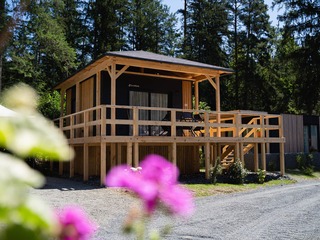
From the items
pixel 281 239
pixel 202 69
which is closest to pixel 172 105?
pixel 202 69

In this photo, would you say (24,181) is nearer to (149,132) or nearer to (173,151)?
(173,151)

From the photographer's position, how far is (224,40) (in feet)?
117

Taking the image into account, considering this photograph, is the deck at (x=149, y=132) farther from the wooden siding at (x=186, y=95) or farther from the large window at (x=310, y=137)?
the large window at (x=310, y=137)

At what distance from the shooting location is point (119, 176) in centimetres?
73

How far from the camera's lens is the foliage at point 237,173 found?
13.5 meters

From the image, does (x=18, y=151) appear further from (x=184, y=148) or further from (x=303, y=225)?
(x=184, y=148)

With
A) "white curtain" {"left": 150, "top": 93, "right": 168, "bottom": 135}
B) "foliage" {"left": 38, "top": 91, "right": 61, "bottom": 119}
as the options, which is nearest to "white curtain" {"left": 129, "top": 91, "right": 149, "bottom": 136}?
"white curtain" {"left": 150, "top": 93, "right": 168, "bottom": 135}

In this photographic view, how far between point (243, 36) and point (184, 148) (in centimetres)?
2174

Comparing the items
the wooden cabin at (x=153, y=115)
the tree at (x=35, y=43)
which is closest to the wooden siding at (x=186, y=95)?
the wooden cabin at (x=153, y=115)

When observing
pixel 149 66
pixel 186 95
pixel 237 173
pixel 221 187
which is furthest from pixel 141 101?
pixel 221 187

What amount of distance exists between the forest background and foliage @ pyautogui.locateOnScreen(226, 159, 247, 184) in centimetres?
1552

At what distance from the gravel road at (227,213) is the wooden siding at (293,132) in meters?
11.1

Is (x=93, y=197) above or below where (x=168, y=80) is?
below

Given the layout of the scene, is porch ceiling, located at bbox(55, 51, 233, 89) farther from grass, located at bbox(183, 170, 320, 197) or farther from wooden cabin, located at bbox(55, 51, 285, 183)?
grass, located at bbox(183, 170, 320, 197)
